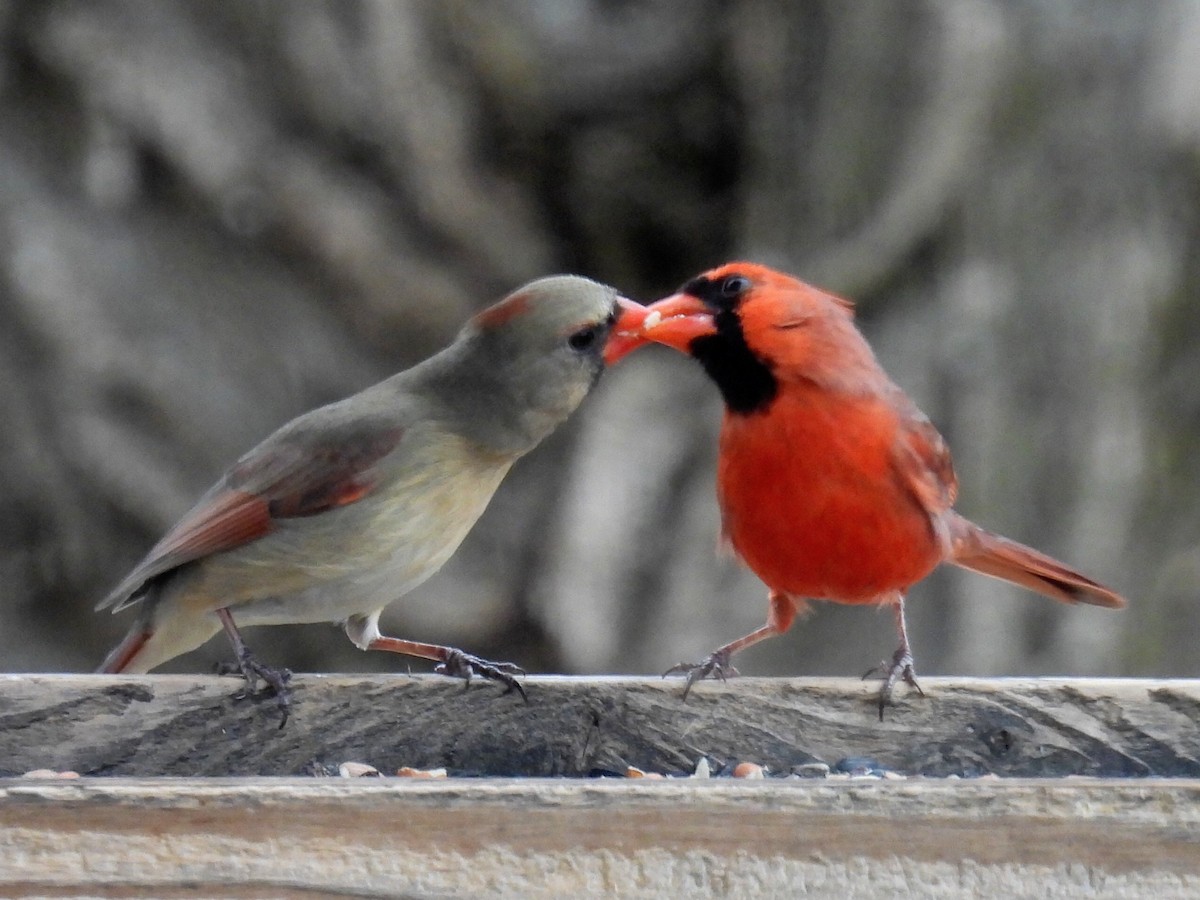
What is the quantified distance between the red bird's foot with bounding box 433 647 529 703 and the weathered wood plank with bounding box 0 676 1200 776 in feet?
0.07

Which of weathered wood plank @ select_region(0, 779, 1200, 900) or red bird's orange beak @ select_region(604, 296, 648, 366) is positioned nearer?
weathered wood plank @ select_region(0, 779, 1200, 900)

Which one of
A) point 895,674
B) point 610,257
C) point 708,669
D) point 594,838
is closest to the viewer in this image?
point 594,838

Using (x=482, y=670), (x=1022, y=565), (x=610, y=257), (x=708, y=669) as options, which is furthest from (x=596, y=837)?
(x=610, y=257)

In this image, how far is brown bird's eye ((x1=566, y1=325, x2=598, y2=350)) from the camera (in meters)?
2.87

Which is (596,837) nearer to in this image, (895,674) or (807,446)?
(895,674)

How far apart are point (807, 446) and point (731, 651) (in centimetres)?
36

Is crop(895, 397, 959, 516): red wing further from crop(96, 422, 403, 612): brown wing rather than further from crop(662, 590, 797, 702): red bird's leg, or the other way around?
crop(96, 422, 403, 612): brown wing

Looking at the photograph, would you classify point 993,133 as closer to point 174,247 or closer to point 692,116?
point 692,116

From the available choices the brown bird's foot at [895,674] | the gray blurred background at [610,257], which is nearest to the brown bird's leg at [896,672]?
the brown bird's foot at [895,674]

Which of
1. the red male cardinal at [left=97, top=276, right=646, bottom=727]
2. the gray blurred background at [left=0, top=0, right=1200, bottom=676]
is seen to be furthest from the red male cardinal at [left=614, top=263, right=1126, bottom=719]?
the gray blurred background at [left=0, top=0, right=1200, bottom=676]

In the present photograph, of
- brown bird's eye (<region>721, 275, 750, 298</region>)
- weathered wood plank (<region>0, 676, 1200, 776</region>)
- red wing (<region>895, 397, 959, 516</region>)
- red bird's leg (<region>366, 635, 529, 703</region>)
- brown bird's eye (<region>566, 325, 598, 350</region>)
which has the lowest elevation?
weathered wood plank (<region>0, 676, 1200, 776</region>)

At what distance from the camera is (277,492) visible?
2793mm

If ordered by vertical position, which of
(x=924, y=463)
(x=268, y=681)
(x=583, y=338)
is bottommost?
(x=268, y=681)

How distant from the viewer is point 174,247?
4973mm
